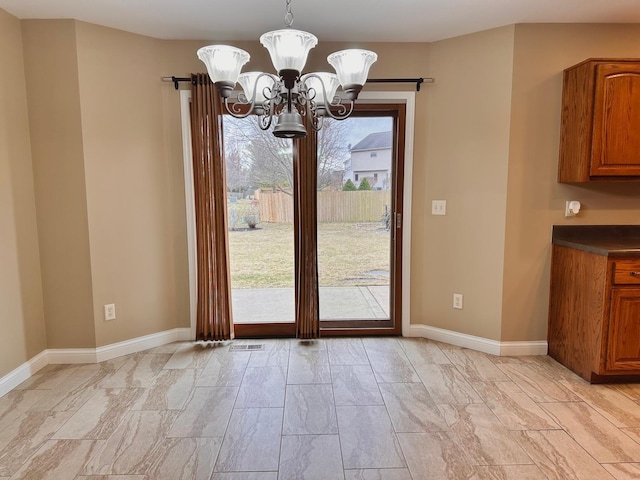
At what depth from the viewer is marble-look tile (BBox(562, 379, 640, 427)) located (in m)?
2.24

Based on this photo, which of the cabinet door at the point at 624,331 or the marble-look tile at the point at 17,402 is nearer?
the marble-look tile at the point at 17,402

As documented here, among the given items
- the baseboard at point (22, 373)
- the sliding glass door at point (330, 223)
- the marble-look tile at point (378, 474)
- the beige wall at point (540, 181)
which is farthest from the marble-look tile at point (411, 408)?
the baseboard at point (22, 373)

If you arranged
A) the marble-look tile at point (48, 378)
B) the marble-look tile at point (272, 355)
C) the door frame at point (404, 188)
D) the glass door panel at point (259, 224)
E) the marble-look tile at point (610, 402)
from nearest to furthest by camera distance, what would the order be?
the marble-look tile at point (610, 402)
the marble-look tile at point (48, 378)
the marble-look tile at point (272, 355)
the door frame at point (404, 188)
the glass door panel at point (259, 224)

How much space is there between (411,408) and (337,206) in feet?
5.69

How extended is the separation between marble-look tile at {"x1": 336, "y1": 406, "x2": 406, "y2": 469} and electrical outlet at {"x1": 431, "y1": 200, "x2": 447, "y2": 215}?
1692 mm

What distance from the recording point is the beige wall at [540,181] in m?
2.86

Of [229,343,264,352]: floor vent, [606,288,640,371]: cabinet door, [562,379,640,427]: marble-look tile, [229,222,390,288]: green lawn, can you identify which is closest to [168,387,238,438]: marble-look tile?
[229,343,264,352]: floor vent

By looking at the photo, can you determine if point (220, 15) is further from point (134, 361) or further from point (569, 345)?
point (569, 345)

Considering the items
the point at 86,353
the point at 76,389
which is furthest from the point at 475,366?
the point at 86,353

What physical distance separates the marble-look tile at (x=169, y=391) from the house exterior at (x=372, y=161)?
2007 mm

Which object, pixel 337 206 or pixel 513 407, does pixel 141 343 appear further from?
pixel 513 407

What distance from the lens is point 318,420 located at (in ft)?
7.34

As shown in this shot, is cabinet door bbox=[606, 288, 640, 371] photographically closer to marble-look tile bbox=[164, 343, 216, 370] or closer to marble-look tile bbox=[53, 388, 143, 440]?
marble-look tile bbox=[164, 343, 216, 370]

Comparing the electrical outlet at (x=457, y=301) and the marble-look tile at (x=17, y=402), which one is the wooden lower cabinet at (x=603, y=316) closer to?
the electrical outlet at (x=457, y=301)
